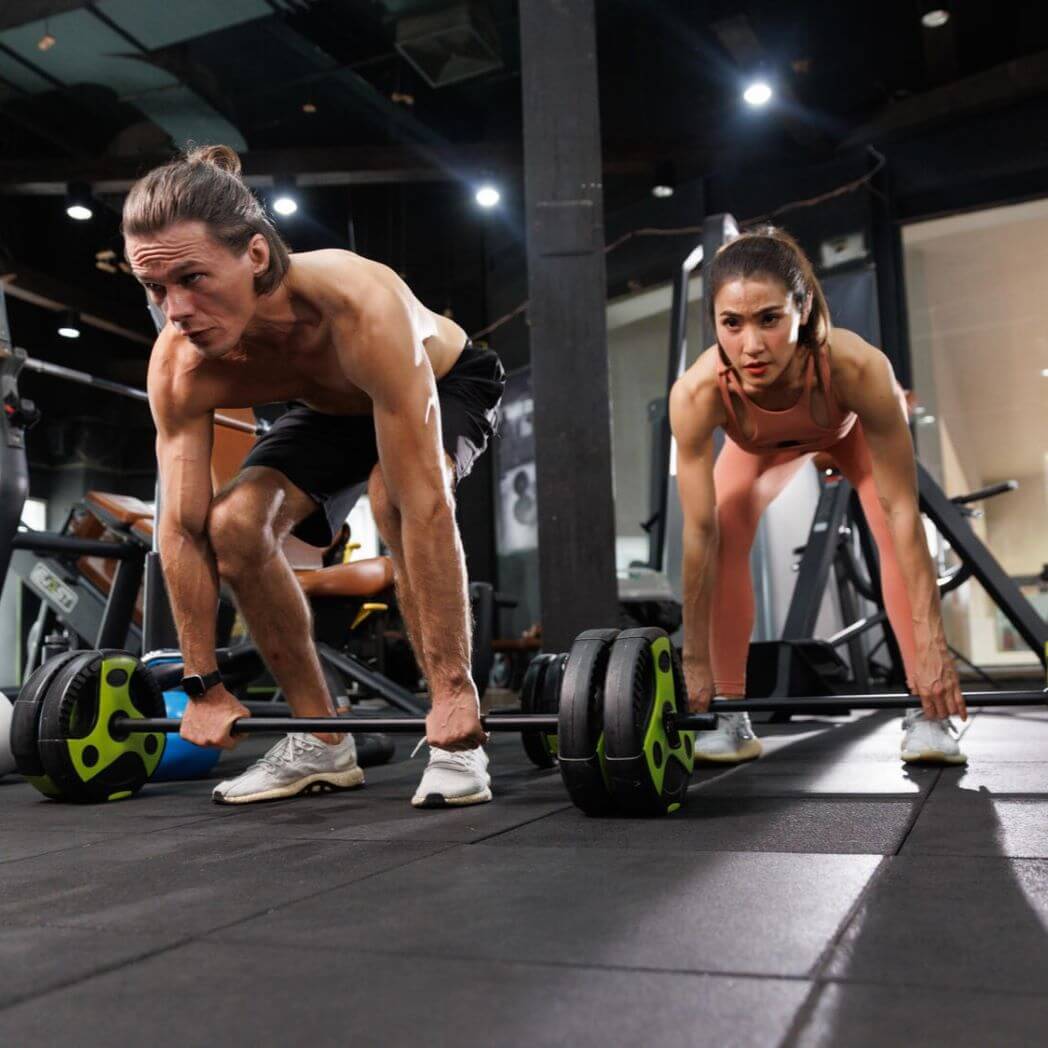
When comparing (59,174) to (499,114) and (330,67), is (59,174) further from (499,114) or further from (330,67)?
(499,114)

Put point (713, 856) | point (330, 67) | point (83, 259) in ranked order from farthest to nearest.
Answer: point (83, 259) → point (330, 67) → point (713, 856)

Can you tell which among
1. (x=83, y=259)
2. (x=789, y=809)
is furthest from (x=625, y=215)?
(x=789, y=809)

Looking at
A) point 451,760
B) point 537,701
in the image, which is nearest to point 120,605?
point 537,701

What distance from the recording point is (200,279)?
4.64 ft

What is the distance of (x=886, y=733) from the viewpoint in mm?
2834

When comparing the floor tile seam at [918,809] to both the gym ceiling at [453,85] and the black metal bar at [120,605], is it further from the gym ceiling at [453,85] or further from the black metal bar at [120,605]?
the gym ceiling at [453,85]

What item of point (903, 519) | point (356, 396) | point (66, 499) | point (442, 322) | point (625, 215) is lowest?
point (903, 519)

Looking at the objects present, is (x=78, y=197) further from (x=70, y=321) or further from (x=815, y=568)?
(x=815, y=568)

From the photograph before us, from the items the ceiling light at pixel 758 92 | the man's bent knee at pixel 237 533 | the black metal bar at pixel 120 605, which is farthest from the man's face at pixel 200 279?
the ceiling light at pixel 758 92

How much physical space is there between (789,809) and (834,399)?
0.81 m

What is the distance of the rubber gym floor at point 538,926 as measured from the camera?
628 millimetres

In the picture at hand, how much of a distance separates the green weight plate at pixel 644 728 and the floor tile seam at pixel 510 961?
0.62 m

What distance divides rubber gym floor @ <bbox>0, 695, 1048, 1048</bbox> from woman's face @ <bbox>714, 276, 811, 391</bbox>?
743 mm

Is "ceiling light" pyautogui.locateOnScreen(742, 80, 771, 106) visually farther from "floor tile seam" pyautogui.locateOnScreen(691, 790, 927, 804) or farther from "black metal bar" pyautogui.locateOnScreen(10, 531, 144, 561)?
"floor tile seam" pyautogui.locateOnScreen(691, 790, 927, 804)
